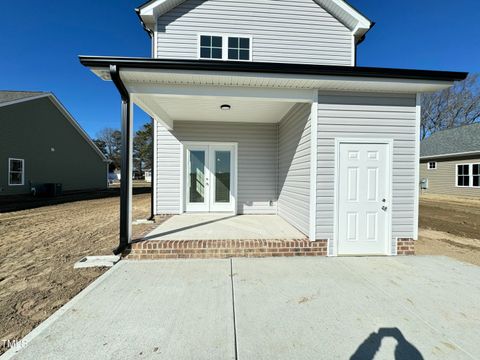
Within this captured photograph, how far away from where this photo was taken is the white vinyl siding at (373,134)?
165 inches

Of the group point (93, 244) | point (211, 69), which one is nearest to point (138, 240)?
point (93, 244)

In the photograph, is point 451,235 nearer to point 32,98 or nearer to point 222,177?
point 222,177

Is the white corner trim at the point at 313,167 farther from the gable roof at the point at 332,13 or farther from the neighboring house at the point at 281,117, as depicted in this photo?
the gable roof at the point at 332,13

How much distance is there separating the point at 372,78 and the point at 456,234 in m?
5.23

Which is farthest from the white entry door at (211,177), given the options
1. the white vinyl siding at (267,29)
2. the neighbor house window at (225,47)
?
the white vinyl siding at (267,29)

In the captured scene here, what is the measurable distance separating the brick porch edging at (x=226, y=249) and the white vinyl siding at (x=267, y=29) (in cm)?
541

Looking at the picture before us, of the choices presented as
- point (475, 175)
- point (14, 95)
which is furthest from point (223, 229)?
point (14, 95)

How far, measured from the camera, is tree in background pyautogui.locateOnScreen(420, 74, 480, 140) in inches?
1024

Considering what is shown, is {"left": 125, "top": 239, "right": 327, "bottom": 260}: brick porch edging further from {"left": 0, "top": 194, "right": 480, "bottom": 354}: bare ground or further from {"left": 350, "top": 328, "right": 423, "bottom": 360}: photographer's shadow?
{"left": 350, "top": 328, "right": 423, "bottom": 360}: photographer's shadow

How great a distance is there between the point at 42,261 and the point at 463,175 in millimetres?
20518

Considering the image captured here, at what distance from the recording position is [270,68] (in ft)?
12.2

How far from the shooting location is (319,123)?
13.8 ft

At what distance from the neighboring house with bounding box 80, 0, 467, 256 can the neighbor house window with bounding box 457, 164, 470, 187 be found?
42.5ft

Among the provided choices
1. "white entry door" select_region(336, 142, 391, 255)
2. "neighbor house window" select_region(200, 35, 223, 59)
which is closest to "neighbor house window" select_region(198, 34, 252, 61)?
"neighbor house window" select_region(200, 35, 223, 59)
